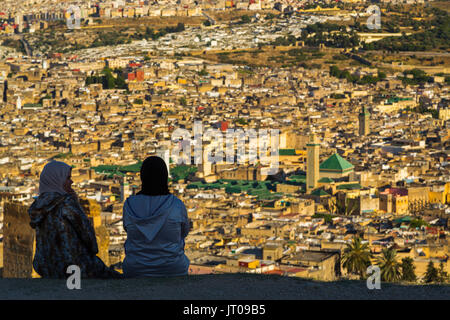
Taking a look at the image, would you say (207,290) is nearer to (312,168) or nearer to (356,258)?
(356,258)

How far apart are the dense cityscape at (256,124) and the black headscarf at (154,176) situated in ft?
6.86

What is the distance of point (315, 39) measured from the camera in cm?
5812

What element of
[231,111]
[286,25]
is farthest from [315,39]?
[231,111]

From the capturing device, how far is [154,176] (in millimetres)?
4750

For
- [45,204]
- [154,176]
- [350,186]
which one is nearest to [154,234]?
[154,176]


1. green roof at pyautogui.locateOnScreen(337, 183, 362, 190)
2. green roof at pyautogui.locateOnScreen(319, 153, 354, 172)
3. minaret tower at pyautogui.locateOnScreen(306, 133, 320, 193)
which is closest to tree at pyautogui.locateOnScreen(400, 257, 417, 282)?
green roof at pyautogui.locateOnScreen(337, 183, 362, 190)

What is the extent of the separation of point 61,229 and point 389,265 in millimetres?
9060

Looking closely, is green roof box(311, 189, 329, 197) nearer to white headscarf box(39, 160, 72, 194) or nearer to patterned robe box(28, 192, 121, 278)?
patterned robe box(28, 192, 121, 278)

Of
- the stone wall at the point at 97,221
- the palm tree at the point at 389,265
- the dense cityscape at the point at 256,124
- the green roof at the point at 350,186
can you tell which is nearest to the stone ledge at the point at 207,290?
the stone wall at the point at 97,221

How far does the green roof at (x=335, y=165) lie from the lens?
81.6 ft

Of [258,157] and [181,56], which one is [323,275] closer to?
[258,157]

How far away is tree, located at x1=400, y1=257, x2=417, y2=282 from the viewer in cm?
1300

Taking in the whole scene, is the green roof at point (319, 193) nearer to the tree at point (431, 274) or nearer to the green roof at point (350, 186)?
the green roof at point (350, 186)
